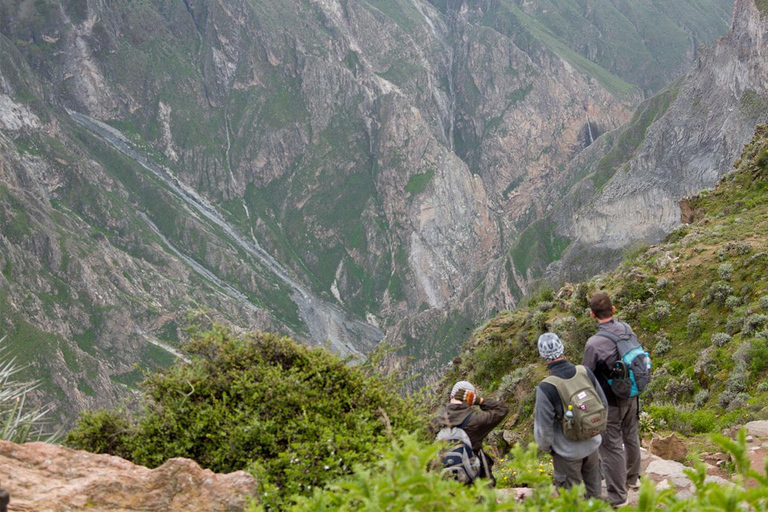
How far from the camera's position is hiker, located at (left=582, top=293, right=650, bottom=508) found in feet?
30.7

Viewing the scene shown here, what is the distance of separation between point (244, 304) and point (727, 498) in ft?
640

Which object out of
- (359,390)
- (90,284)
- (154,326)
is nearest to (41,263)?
(90,284)

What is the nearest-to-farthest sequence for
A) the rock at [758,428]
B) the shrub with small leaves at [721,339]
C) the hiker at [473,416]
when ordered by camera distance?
the hiker at [473,416] < the rock at [758,428] < the shrub with small leaves at [721,339]

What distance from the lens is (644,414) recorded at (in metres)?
14.7

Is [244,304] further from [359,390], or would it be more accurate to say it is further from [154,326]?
[359,390]

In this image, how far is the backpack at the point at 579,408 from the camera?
8.34 m

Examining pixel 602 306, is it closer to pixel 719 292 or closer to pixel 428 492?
pixel 428 492

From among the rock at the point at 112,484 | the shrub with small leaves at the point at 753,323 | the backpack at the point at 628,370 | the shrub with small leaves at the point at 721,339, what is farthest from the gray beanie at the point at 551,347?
the shrub with small leaves at the point at 721,339

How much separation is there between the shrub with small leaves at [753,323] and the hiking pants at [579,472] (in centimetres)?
977

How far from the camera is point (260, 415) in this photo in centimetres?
934

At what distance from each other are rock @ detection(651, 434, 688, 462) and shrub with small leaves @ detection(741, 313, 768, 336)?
5.74 metres

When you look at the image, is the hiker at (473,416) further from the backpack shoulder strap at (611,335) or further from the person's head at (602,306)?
the person's head at (602,306)

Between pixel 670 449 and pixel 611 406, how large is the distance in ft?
11.8

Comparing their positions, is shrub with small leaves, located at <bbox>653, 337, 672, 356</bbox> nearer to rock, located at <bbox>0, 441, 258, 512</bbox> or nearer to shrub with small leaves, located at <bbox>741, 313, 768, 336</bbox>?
shrub with small leaves, located at <bbox>741, 313, 768, 336</bbox>
